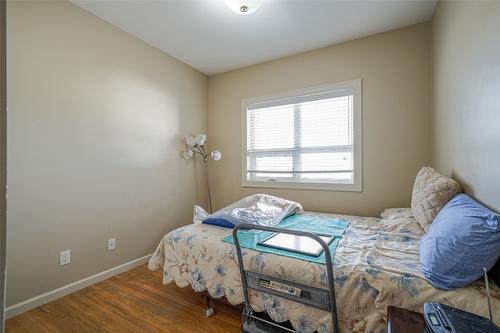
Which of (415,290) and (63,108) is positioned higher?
(63,108)

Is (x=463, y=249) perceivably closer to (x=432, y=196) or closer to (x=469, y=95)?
(x=432, y=196)

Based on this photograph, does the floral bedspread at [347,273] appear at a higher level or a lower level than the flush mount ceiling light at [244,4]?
lower

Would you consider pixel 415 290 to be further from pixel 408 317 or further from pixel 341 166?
pixel 341 166

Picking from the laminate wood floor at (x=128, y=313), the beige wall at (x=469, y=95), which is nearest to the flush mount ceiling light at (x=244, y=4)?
the beige wall at (x=469, y=95)

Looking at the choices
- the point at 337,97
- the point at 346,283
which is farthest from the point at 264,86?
the point at 346,283

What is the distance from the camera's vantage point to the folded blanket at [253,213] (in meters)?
2.07

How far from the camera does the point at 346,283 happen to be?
4.00 feet

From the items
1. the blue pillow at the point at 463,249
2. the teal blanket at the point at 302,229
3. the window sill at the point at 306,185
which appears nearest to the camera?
the blue pillow at the point at 463,249

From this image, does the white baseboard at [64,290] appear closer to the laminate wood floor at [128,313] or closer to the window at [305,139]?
the laminate wood floor at [128,313]

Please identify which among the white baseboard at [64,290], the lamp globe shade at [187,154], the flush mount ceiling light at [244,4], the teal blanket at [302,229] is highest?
the flush mount ceiling light at [244,4]

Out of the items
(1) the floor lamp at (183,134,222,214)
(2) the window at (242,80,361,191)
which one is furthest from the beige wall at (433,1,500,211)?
(1) the floor lamp at (183,134,222,214)

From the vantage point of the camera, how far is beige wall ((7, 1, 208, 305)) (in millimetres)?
1770

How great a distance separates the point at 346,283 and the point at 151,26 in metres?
2.88

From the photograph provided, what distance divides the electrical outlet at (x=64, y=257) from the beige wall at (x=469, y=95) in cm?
300
